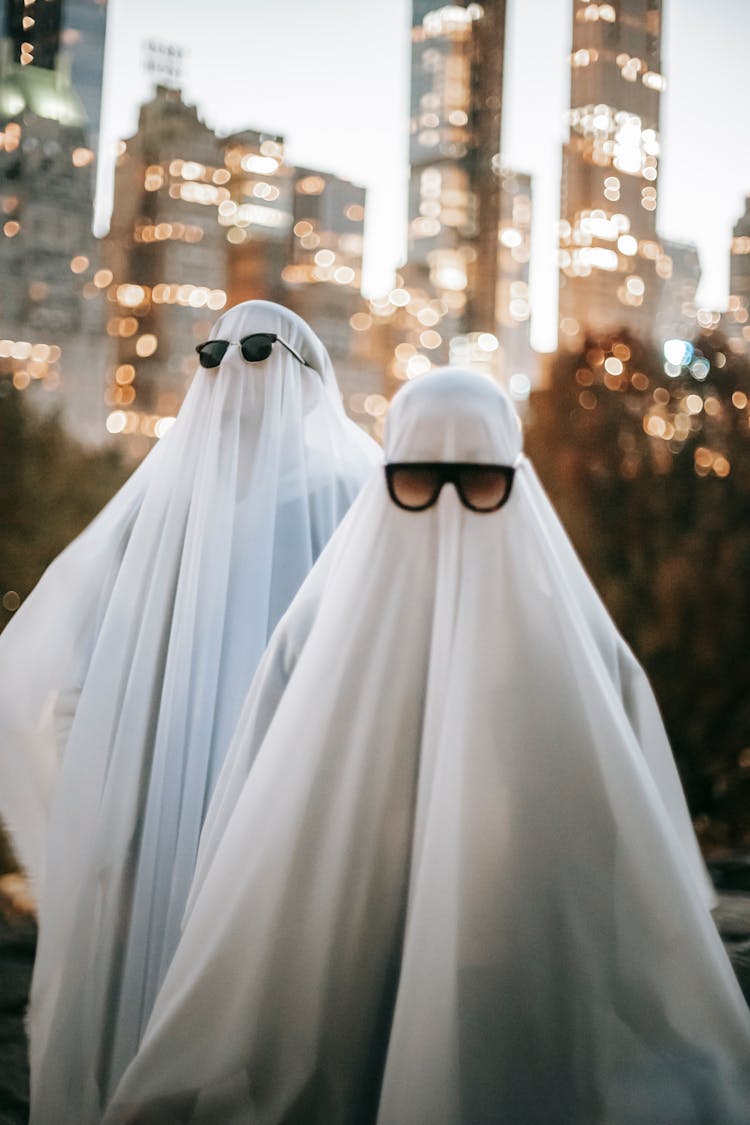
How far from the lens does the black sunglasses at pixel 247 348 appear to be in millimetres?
3342

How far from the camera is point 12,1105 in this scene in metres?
2.86

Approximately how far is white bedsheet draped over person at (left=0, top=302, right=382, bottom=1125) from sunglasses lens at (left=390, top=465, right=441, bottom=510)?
109 cm

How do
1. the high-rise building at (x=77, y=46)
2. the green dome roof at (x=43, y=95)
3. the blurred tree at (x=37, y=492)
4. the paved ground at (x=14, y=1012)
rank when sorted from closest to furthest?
the paved ground at (x=14, y=1012), the high-rise building at (x=77, y=46), the blurred tree at (x=37, y=492), the green dome roof at (x=43, y=95)

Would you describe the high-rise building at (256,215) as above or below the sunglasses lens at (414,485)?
above

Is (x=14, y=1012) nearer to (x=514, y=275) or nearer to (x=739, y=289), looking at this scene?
(x=739, y=289)

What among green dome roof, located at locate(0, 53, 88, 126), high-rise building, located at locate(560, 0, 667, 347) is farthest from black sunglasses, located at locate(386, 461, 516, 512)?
high-rise building, located at locate(560, 0, 667, 347)

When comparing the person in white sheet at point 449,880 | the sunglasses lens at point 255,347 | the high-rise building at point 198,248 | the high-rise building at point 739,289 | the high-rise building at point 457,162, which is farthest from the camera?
the high-rise building at point 457,162

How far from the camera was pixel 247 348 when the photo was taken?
11.0ft

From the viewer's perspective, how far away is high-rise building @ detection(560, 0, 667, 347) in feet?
95.7

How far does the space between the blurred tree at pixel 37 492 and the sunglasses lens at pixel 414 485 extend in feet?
67.1

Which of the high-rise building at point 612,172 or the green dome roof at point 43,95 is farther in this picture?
the high-rise building at point 612,172

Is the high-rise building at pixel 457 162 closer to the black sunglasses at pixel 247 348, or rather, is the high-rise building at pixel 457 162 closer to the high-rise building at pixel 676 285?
the high-rise building at pixel 676 285

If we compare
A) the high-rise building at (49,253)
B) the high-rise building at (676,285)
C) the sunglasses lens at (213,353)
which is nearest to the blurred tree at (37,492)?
the high-rise building at (49,253)

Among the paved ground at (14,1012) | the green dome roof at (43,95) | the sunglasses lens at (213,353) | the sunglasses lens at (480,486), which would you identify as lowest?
the paved ground at (14,1012)
